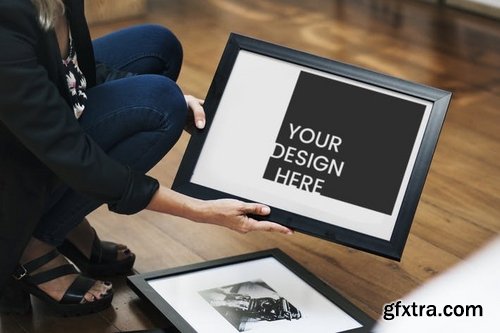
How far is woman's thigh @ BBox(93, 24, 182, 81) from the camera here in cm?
166

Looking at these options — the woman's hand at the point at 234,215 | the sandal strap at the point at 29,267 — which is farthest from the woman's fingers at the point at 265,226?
the sandal strap at the point at 29,267

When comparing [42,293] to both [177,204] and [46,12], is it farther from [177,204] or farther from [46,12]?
[46,12]

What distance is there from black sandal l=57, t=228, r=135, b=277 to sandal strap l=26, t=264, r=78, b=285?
0.09 metres

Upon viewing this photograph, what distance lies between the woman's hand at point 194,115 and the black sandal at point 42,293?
0.32m

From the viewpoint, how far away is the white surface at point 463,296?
153 cm

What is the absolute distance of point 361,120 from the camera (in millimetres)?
1464

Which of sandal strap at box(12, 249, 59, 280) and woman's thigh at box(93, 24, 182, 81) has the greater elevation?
woman's thigh at box(93, 24, 182, 81)

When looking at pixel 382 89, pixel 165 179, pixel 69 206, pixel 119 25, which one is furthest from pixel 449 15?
pixel 69 206

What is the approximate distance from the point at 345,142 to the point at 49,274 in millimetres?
545

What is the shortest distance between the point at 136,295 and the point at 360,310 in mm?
396

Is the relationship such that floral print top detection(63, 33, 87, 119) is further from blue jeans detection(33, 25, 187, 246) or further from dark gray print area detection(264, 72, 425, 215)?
dark gray print area detection(264, 72, 425, 215)

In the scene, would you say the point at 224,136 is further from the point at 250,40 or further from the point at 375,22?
the point at 375,22

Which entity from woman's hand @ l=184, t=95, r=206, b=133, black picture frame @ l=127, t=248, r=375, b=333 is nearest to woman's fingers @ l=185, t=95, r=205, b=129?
woman's hand @ l=184, t=95, r=206, b=133

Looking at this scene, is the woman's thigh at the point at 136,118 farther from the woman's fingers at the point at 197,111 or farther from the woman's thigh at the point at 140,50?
the woman's thigh at the point at 140,50
